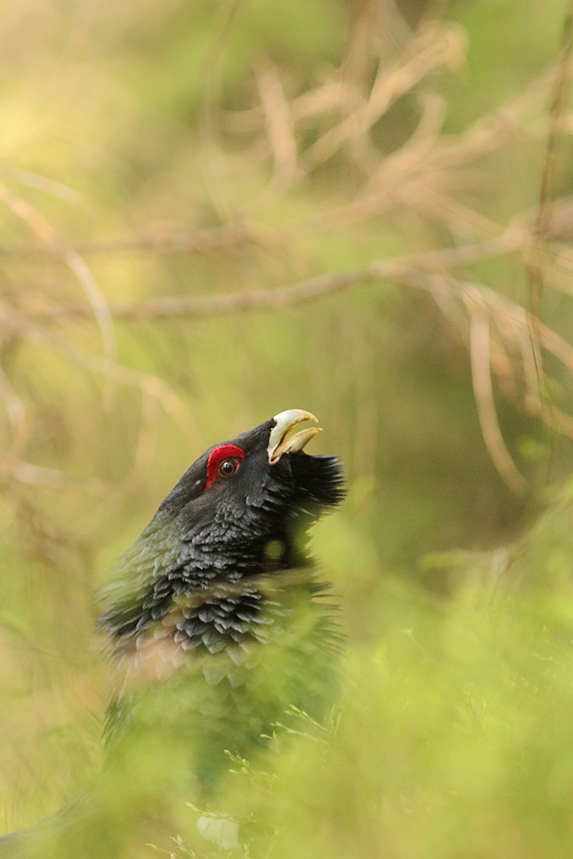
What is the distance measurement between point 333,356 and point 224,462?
1248mm

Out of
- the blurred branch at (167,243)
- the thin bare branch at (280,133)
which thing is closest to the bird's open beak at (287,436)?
the blurred branch at (167,243)

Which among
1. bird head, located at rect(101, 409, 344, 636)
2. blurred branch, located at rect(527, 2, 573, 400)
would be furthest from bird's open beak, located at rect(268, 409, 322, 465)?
blurred branch, located at rect(527, 2, 573, 400)

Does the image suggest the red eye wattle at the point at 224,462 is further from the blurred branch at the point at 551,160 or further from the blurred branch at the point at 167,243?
the blurred branch at the point at 167,243

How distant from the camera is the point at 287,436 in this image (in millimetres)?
1533

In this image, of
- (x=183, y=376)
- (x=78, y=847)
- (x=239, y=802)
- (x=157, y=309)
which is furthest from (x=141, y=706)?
(x=157, y=309)

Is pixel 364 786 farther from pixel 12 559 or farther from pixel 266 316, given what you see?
pixel 266 316

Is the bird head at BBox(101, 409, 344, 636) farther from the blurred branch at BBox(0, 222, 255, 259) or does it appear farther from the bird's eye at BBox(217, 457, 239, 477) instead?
the blurred branch at BBox(0, 222, 255, 259)

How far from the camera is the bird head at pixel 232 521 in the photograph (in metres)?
1.44

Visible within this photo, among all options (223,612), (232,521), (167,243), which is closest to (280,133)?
(167,243)

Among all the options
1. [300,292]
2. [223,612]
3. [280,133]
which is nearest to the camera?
[223,612]

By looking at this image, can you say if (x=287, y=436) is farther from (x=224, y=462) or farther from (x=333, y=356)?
(x=333, y=356)

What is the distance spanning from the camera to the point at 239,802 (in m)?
0.53

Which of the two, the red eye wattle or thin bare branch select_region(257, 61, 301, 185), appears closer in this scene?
the red eye wattle

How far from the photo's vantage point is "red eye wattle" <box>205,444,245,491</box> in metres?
1.56
